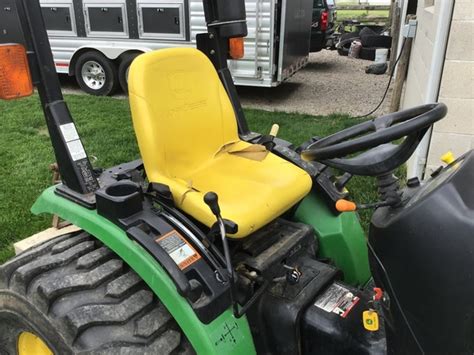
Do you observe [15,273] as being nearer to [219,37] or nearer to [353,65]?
[219,37]

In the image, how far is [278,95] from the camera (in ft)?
25.2

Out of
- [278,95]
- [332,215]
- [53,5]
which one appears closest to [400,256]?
[332,215]

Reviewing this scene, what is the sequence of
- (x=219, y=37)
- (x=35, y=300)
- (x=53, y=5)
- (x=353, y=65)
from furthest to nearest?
(x=353, y=65)
(x=53, y=5)
(x=219, y=37)
(x=35, y=300)

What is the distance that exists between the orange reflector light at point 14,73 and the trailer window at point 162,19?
17.3ft

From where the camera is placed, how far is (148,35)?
686 centimetres

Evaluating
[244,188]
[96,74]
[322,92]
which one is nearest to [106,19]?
[96,74]

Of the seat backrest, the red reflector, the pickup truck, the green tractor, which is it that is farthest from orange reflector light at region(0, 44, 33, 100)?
the red reflector

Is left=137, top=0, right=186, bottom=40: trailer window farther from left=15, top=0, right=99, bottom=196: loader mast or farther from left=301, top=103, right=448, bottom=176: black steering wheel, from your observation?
left=301, top=103, right=448, bottom=176: black steering wheel

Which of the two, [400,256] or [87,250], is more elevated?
[400,256]

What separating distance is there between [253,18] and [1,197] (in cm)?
401

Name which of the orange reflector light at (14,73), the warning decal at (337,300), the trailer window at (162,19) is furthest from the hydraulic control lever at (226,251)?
the trailer window at (162,19)

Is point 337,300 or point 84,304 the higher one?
point 84,304

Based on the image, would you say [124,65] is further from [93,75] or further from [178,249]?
[178,249]

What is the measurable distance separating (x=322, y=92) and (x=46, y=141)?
14.7 ft
